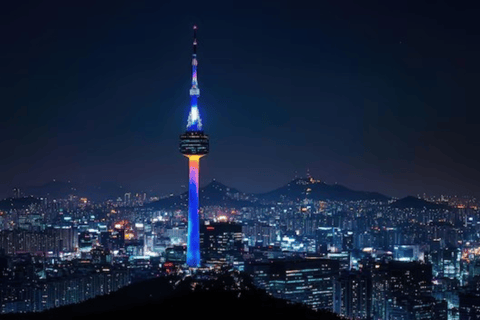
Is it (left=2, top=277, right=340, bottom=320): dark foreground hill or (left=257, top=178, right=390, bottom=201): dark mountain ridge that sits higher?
(left=257, top=178, right=390, bottom=201): dark mountain ridge

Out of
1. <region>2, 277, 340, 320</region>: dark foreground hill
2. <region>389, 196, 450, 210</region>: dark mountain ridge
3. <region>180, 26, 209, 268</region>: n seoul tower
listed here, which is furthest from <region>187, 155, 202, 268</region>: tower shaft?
<region>389, 196, 450, 210</region>: dark mountain ridge

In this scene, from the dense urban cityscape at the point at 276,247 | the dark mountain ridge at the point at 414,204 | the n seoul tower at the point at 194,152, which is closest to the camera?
the dense urban cityscape at the point at 276,247

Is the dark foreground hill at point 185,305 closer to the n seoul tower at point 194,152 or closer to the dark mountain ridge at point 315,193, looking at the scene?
the n seoul tower at point 194,152

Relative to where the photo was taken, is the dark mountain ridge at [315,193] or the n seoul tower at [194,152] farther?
the dark mountain ridge at [315,193]

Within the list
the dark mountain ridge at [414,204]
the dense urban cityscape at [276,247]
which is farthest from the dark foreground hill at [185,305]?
the dark mountain ridge at [414,204]

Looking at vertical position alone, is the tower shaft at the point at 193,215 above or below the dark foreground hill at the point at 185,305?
above

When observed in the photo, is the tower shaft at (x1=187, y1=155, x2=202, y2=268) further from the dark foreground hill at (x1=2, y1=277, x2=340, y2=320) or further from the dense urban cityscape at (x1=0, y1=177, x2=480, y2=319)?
the dark foreground hill at (x1=2, y1=277, x2=340, y2=320)
